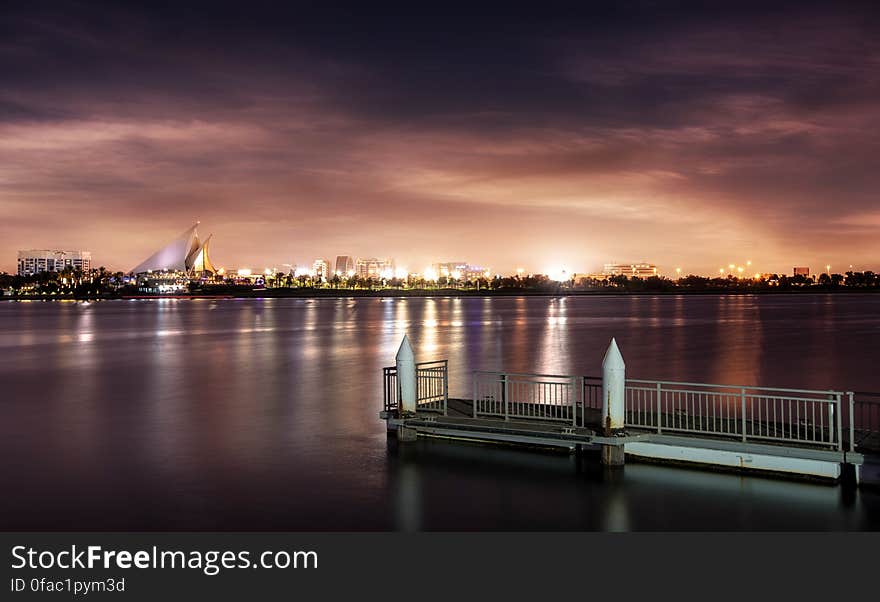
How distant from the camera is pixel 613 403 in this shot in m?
16.2

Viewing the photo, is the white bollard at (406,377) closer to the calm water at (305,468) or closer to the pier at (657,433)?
the pier at (657,433)

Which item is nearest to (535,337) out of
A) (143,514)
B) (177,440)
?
(177,440)

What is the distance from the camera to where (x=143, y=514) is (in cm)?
1376

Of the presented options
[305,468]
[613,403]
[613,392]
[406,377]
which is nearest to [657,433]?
[613,403]

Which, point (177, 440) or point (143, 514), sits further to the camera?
point (177, 440)

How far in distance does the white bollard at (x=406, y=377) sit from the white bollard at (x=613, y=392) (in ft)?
16.4

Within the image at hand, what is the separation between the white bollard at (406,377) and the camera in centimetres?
1875

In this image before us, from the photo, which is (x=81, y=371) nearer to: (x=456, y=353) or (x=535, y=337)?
(x=456, y=353)

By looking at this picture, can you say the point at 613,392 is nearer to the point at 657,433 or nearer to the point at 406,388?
the point at 657,433

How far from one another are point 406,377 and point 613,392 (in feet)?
17.7

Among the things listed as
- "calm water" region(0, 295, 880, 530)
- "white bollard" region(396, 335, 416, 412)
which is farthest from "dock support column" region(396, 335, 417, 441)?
"calm water" region(0, 295, 880, 530)

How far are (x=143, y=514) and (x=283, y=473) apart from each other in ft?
11.9

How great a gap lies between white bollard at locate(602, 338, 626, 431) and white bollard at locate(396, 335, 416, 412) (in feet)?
16.4
